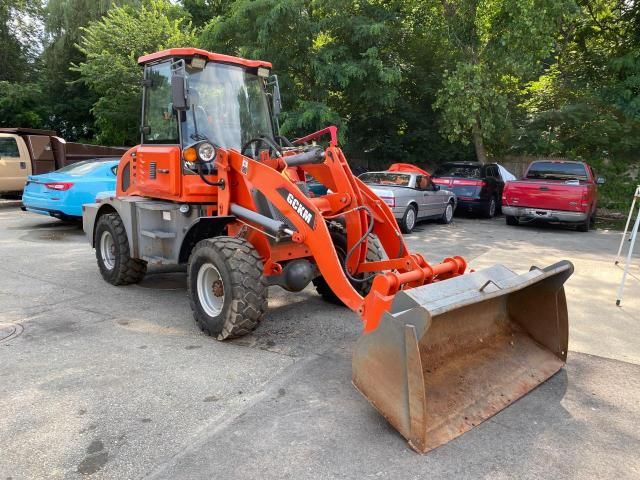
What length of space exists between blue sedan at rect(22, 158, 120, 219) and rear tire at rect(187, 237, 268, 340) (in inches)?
286

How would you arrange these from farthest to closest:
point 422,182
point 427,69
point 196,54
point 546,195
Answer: point 427,69, point 422,182, point 546,195, point 196,54

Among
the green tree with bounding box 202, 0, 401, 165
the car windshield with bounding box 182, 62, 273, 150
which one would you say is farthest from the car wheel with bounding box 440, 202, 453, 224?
the car windshield with bounding box 182, 62, 273, 150

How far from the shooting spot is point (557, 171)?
1398 centimetres

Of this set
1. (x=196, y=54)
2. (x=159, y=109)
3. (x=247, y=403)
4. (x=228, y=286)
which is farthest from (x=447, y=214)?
(x=247, y=403)

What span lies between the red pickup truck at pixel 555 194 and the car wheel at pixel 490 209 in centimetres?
135

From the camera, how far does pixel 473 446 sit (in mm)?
3348

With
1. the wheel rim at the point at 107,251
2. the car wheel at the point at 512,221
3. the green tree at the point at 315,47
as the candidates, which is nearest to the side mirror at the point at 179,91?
the wheel rim at the point at 107,251

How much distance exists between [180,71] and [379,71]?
420 inches

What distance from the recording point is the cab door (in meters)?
14.9

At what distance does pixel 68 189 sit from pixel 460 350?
9.80 meters

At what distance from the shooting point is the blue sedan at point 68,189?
11.2 meters

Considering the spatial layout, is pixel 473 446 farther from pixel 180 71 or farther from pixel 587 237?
pixel 587 237

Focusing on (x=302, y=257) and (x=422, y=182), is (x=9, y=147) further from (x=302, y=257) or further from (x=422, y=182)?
(x=302, y=257)

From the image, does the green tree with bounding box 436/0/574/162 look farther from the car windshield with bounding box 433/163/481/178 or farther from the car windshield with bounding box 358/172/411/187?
the car windshield with bounding box 358/172/411/187
